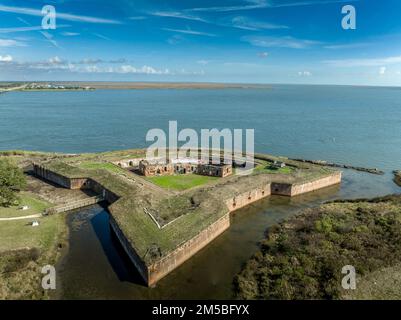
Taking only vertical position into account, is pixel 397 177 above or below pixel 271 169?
below

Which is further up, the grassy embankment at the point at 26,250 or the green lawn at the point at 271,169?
the green lawn at the point at 271,169

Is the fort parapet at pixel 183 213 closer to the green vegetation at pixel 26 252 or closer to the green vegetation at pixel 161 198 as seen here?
the green vegetation at pixel 161 198

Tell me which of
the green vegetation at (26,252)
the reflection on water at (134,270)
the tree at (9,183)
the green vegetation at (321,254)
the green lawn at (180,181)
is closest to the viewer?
the green vegetation at (26,252)

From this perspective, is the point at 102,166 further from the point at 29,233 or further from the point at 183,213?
the point at 183,213

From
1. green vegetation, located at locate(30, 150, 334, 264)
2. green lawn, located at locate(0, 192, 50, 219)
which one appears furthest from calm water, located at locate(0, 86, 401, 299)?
green lawn, located at locate(0, 192, 50, 219)

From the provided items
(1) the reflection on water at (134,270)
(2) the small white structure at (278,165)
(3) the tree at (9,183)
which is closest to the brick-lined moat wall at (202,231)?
(1) the reflection on water at (134,270)

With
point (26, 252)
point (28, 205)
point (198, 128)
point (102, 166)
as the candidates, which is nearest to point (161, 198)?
point (26, 252)

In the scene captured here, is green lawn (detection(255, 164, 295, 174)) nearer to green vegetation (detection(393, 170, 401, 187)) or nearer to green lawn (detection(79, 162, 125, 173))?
green vegetation (detection(393, 170, 401, 187))
